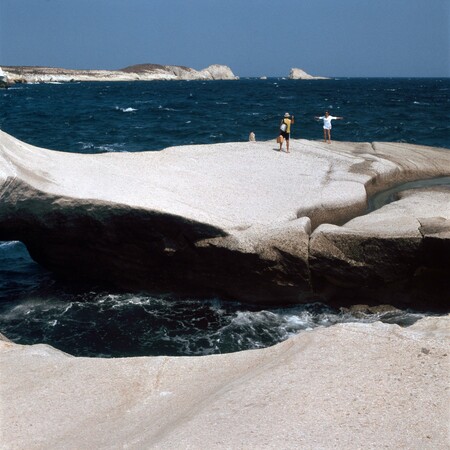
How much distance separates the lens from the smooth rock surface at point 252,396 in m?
5.14

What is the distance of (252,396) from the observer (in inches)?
227

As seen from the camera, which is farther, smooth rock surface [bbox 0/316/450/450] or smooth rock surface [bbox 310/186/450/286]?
smooth rock surface [bbox 310/186/450/286]

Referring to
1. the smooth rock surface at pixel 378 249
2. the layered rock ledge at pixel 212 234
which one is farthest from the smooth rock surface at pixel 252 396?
the layered rock ledge at pixel 212 234

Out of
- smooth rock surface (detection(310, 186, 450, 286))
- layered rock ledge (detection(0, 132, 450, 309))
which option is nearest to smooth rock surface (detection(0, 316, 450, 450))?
smooth rock surface (detection(310, 186, 450, 286))

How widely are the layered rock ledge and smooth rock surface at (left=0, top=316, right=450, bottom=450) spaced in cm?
424

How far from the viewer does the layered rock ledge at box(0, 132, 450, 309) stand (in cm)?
1145

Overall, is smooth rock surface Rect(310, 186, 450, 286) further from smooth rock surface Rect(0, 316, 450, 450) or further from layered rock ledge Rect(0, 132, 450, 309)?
smooth rock surface Rect(0, 316, 450, 450)

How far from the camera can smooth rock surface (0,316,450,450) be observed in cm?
514

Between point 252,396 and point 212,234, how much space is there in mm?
6250

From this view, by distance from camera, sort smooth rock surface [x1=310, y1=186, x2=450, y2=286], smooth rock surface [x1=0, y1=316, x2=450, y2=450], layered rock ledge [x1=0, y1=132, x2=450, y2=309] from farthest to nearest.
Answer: layered rock ledge [x1=0, y1=132, x2=450, y2=309], smooth rock surface [x1=310, y1=186, x2=450, y2=286], smooth rock surface [x1=0, y1=316, x2=450, y2=450]

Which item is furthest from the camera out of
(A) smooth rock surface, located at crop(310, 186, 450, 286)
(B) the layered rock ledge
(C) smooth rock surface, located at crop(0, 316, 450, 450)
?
(B) the layered rock ledge

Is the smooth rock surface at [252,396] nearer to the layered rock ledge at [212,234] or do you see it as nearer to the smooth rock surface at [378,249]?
the smooth rock surface at [378,249]

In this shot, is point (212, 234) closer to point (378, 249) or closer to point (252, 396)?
point (378, 249)

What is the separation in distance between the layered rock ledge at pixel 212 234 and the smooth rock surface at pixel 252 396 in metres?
4.24
